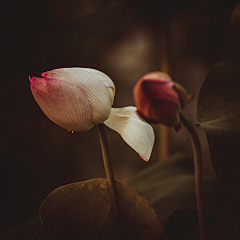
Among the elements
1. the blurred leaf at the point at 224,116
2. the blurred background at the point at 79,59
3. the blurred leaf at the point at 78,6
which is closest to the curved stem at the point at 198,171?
the blurred leaf at the point at 224,116

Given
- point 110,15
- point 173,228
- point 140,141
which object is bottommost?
point 173,228

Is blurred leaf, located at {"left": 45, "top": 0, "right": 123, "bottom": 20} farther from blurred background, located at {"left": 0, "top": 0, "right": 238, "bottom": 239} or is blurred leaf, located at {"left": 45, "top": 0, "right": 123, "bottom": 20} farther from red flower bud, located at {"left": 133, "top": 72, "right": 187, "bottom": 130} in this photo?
red flower bud, located at {"left": 133, "top": 72, "right": 187, "bottom": 130}

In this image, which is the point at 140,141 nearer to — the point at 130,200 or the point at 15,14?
the point at 130,200

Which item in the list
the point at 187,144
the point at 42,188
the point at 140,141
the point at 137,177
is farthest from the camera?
the point at 187,144

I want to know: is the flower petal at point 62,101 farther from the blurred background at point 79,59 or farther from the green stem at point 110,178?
the blurred background at point 79,59

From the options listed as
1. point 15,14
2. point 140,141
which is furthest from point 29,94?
point 140,141

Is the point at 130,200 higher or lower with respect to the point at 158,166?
higher

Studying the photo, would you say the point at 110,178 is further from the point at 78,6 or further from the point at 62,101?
the point at 78,6
